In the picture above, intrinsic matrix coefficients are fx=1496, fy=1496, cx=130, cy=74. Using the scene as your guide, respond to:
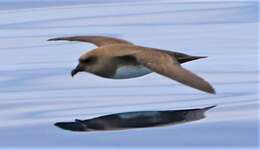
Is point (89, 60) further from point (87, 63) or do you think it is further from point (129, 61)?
point (129, 61)

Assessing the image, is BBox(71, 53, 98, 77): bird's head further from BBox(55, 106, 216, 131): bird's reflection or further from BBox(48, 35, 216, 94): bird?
BBox(55, 106, 216, 131): bird's reflection

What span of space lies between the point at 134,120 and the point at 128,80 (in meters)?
1.76

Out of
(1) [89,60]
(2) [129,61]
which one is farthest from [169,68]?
(1) [89,60]

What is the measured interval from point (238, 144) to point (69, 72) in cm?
274

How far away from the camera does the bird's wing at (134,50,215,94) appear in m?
8.31

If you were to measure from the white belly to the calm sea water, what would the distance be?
0.14 meters

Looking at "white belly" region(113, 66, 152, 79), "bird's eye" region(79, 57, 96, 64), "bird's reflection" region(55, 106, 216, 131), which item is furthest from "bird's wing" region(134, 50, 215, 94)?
"bird's eye" region(79, 57, 96, 64)

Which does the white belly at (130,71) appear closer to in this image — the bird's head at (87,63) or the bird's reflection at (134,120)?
the bird's head at (87,63)

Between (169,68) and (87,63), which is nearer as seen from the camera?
(169,68)

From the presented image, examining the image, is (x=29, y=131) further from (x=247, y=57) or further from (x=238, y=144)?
(x=247, y=57)

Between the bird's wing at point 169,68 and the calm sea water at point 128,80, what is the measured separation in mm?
242

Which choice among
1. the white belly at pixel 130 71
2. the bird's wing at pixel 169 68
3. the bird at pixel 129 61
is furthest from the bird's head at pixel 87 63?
the bird's wing at pixel 169 68

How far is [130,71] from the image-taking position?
9336 mm

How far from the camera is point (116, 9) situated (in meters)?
14.1
